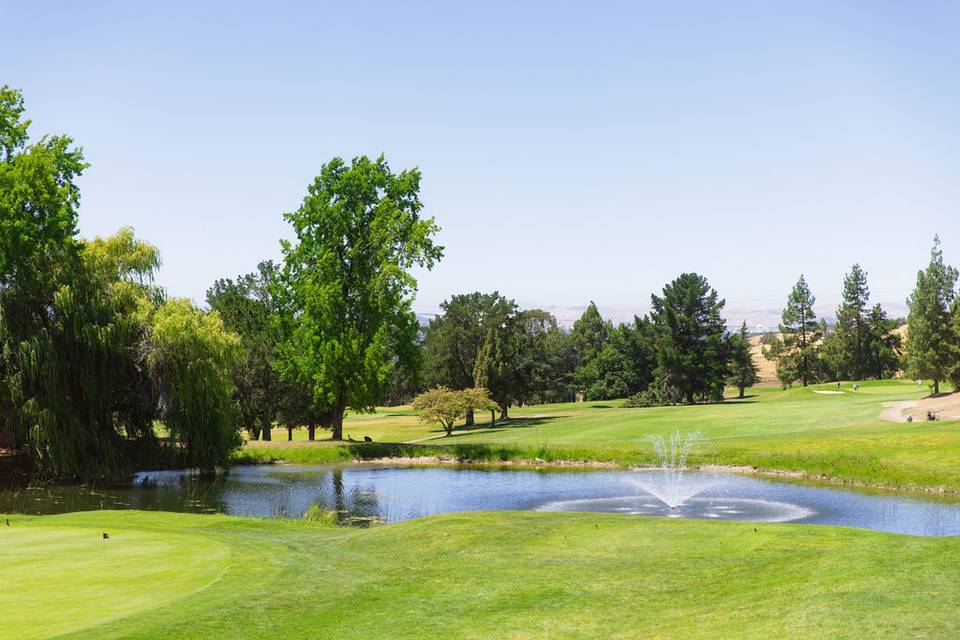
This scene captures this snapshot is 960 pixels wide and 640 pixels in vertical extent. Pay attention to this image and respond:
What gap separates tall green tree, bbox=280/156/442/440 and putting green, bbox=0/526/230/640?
128 feet

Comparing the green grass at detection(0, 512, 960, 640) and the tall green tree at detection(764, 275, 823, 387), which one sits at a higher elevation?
the tall green tree at detection(764, 275, 823, 387)

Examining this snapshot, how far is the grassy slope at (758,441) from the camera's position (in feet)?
133

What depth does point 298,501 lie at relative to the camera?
1519 inches

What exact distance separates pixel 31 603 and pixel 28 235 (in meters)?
34.4

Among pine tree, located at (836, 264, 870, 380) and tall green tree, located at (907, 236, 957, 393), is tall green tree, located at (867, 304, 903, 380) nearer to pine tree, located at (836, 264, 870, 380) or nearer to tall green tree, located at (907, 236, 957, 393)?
pine tree, located at (836, 264, 870, 380)

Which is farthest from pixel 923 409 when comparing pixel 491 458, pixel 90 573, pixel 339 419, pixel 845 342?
pixel 845 342

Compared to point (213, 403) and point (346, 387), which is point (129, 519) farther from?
point (346, 387)

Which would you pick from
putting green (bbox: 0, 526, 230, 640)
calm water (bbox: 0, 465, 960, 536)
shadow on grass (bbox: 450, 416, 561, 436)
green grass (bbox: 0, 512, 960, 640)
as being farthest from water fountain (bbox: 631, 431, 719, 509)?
putting green (bbox: 0, 526, 230, 640)

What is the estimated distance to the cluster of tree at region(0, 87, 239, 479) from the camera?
41.8m

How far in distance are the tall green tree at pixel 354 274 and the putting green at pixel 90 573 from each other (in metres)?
39.1

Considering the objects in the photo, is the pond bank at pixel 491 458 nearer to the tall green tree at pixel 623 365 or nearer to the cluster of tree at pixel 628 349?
the cluster of tree at pixel 628 349

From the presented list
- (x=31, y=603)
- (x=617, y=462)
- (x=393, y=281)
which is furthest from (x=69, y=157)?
(x=31, y=603)

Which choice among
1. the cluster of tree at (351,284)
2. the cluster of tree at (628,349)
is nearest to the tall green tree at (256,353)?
the cluster of tree at (351,284)

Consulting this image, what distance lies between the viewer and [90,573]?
15.0 m
